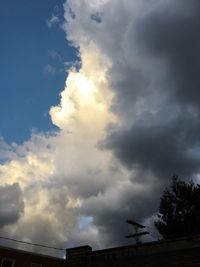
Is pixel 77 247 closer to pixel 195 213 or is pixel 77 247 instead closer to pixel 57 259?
pixel 57 259

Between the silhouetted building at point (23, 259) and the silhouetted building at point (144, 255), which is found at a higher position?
the silhouetted building at point (23, 259)

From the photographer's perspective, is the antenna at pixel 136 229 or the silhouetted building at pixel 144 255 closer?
the silhouetted building at pixel 144 255

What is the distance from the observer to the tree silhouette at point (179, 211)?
153ft

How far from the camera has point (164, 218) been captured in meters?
50.8

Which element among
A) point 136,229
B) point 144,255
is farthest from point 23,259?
point 144,255

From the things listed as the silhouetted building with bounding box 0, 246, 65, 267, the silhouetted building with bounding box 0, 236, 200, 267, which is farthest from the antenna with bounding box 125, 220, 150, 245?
the silhouetted building with bounding box 0, 246, 65, 267

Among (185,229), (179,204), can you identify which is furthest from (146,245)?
(179,204)

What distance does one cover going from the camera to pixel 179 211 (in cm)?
5072

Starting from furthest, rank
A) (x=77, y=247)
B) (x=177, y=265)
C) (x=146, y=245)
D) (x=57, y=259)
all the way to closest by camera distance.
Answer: (x=57, y=259) < (x=77, y=247) < (x=146, y=245) < (x=177, y=265)

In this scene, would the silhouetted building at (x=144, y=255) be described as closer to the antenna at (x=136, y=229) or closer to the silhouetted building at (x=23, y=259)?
the antenna at (x=136, y=229)

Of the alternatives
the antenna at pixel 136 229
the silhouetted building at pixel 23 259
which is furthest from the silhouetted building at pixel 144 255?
the silhouetted building at pixel 23 259

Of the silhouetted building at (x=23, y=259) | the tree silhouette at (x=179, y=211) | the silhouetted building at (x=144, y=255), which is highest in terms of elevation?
the tree silhouette at (x=179, y=211)

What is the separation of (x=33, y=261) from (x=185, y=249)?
2421cm

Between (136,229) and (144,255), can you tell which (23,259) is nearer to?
(136,229)
